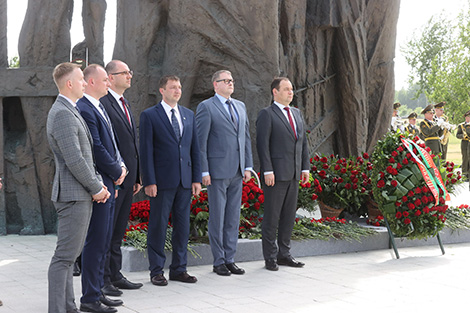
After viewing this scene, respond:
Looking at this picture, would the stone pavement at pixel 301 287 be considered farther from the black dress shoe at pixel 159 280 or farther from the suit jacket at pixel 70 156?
the suit jacket at pixel 70 156

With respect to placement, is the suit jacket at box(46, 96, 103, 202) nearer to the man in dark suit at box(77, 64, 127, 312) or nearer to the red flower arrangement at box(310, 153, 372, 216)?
the man in dark suit at box(77, 64, 127, 312)

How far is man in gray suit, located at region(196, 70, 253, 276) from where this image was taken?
20.7 feet

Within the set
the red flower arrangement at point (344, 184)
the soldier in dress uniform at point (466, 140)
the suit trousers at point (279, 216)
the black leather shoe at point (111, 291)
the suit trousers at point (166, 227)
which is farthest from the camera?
the soldier in dress uniform at point (466, 140)

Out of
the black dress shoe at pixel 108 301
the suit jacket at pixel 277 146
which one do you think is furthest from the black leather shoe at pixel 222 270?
the black dress shoe at pixel 108 301

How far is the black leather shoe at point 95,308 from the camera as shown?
4.79m

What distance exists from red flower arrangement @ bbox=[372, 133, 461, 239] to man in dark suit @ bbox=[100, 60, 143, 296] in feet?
9.96

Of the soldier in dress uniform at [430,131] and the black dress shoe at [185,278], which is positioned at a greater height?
the soldier in dress uniform at [430,131]

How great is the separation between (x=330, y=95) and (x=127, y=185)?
6392mm

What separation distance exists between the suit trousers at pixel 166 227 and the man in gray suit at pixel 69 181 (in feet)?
4.60

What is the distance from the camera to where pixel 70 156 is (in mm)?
4340

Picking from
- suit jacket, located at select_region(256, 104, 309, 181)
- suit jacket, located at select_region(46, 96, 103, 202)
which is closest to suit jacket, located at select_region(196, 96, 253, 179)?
suit jacket, located at select_region(256, 104, 309, 181)

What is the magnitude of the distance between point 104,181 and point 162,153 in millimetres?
1041

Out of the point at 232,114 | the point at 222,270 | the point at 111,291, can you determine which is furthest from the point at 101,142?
the point at 222,270

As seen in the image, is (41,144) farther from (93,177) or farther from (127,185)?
(93,177)
